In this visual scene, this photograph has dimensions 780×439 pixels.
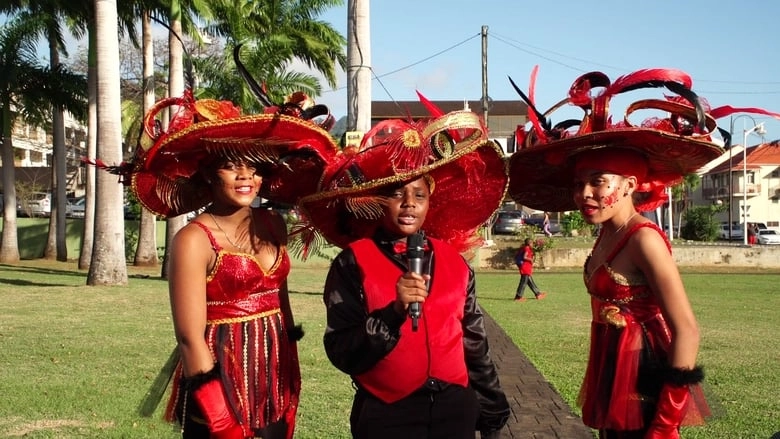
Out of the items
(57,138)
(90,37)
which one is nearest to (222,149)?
(90,37)

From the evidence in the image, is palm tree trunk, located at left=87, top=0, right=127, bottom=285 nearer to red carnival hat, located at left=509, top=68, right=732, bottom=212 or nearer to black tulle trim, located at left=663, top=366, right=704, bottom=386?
Result: red carnival hat, located at left=509, top=68, right=732, bottom=212

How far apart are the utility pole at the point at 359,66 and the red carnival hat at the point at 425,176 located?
4077 millimetres

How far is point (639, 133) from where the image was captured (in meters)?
3.49

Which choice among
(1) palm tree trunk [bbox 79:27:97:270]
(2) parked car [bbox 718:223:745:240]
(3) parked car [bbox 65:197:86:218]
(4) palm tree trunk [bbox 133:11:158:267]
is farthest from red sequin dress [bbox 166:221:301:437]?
(2) parked car [bbox 718:223:745:240]

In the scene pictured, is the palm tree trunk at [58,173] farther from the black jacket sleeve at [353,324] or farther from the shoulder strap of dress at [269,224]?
the black jacket sleeve at [353,324]

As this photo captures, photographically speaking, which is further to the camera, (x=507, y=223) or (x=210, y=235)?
(x=507, y=223)

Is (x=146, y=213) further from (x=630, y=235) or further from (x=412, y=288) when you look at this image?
(x=412, y=288)

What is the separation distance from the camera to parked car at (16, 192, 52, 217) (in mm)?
41203

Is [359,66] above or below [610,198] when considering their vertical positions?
above

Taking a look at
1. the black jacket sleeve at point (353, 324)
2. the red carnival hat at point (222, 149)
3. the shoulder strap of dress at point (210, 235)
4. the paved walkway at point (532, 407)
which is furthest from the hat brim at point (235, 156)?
the paved walkway at point (532, 407)

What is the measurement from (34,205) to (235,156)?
141 ft

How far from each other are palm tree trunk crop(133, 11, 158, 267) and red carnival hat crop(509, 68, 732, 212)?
20835mm

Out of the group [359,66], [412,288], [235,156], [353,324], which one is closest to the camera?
[412,288]

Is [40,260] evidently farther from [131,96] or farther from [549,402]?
[549,402]
